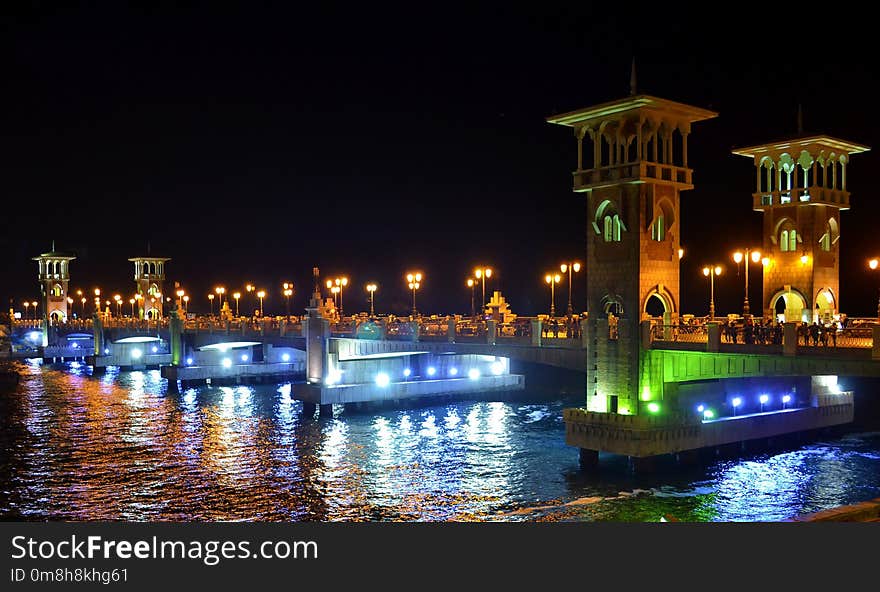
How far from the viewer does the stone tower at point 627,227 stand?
36.1m

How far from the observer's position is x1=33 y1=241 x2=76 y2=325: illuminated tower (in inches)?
5763

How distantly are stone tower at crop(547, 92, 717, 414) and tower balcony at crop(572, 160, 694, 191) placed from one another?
41 mm

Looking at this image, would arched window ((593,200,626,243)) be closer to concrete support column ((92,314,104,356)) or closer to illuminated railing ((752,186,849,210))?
illuminated railing ((752,186,849,210))

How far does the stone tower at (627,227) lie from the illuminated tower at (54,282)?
126m

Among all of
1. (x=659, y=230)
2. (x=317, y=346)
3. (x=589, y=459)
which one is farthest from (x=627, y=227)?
(x=317, y=346)

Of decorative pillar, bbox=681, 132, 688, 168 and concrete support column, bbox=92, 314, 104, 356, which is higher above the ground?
decorative pillar, bbox=681, 132, 688, 168

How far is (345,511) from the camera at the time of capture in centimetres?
3114

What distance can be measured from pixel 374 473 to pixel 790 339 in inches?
671

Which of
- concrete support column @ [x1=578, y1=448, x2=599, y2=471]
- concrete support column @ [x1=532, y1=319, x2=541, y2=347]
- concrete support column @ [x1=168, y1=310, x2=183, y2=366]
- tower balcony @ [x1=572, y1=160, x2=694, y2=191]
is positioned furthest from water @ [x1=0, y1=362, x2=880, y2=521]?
concrete support column @ [x1=168, y1=310, x2=183, y2=366]

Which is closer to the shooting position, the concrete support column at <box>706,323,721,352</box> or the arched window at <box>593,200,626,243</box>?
the concrete support column at <box>706,323,721,352</box>

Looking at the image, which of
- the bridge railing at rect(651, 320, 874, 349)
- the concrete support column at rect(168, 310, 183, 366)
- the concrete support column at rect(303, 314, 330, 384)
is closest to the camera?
the bridge railing at rect(651, 320, 874, 349)

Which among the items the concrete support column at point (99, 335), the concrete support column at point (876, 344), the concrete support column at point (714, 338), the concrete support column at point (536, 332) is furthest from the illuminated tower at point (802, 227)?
the concrete support column at point (99, 335)

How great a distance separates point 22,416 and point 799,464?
4570cm

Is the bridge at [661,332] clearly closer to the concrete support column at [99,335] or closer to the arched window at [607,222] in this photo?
the arched window at [607,222]
